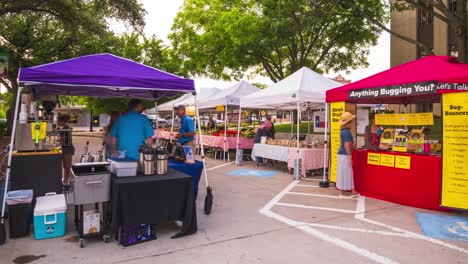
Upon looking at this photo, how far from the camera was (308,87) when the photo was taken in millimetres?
9492

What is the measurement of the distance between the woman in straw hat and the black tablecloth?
3612mm

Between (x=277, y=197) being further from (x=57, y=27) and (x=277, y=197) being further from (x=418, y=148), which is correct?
(x=57, y=27)

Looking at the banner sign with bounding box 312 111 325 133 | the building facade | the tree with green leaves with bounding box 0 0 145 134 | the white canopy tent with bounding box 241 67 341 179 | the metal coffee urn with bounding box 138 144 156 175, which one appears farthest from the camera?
the building facade

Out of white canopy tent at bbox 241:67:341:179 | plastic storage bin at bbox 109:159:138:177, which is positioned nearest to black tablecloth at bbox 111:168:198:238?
plastic storage bin at bbox 109:159:138:177

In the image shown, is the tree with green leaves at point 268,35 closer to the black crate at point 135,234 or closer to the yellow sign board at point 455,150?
the yellow sign board at point 455,150

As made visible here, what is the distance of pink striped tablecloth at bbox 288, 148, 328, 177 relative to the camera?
371 inches

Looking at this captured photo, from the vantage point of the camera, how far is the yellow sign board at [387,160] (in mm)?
6654

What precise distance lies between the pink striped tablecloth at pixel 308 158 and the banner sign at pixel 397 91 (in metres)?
2.61

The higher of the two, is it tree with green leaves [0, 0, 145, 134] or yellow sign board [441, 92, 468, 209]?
tree with green leaves [0, 0, 145, 134]

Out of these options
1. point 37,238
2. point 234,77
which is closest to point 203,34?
point 234,77

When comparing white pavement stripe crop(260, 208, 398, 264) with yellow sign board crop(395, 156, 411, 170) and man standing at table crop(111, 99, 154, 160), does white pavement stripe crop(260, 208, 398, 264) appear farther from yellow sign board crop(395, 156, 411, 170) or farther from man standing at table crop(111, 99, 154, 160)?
yellow sign board crop(395, 156, 411, 170)

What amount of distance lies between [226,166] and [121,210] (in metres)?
7.46

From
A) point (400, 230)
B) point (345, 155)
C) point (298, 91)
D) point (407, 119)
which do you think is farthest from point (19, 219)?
point (407, 119)

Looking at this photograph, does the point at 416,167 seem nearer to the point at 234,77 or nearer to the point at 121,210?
the point at 121,210
